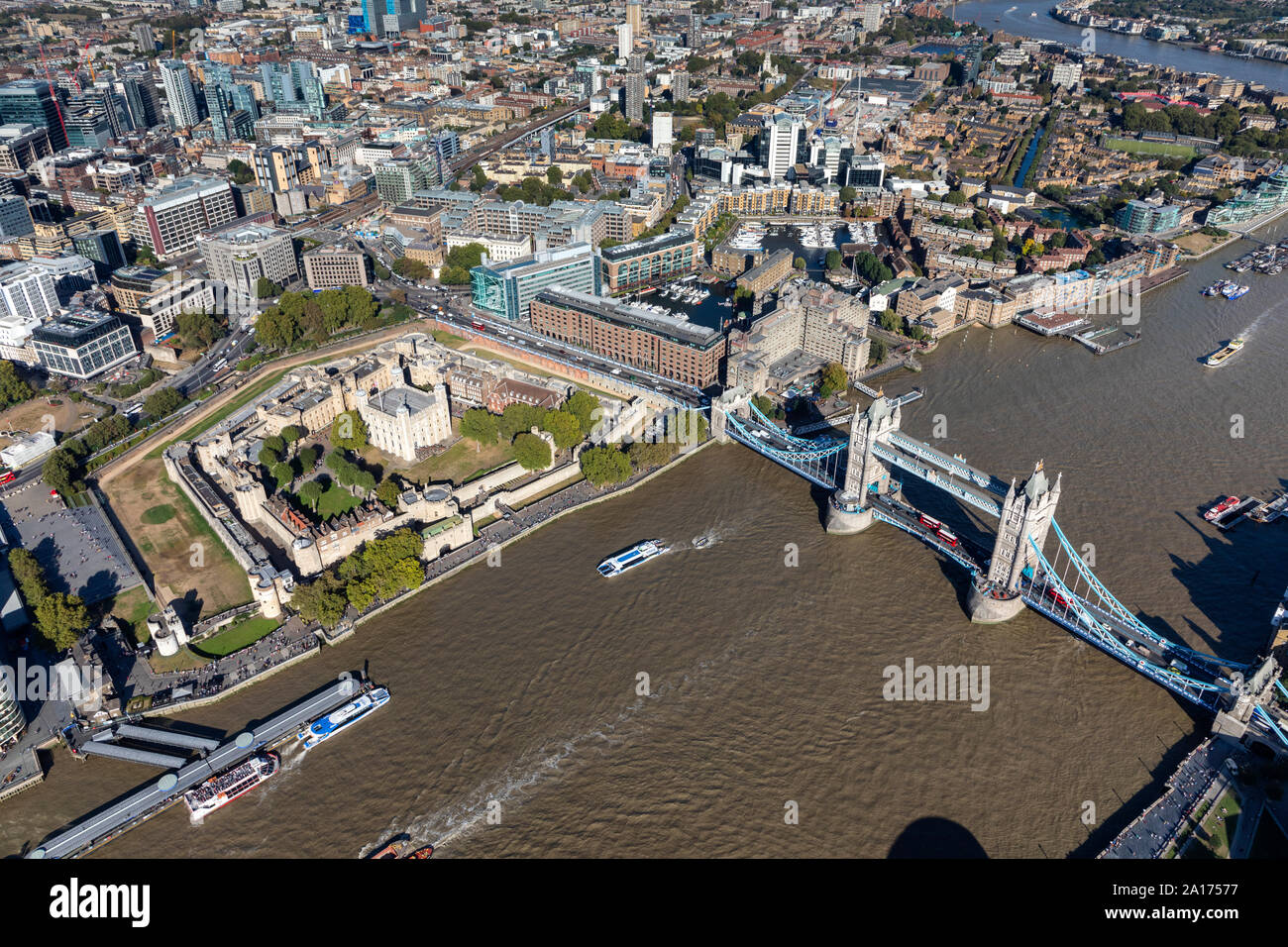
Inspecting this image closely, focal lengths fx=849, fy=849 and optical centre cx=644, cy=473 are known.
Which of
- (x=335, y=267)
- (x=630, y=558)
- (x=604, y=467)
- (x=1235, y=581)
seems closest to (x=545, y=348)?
(x=604, y=467)

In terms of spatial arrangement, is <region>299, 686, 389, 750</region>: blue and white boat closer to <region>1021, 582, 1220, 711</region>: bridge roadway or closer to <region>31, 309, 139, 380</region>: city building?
<region>1021, 582, 1220, 711</region>: bridge roadway

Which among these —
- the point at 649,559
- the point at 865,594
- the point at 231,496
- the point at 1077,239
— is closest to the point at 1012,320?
the point at 1077,239

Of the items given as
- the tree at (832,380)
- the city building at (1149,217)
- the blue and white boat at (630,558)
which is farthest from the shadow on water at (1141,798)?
the city building at (1149,217)

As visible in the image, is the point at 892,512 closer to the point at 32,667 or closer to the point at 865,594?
the point at 865,594

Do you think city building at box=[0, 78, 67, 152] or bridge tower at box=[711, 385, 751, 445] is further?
city building at box=[0, 78, 67, 152]

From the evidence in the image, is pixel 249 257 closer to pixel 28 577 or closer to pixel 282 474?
pixel 282 474

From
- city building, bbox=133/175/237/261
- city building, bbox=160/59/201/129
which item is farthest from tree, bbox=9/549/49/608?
city building, bbox=160/59/201/129
